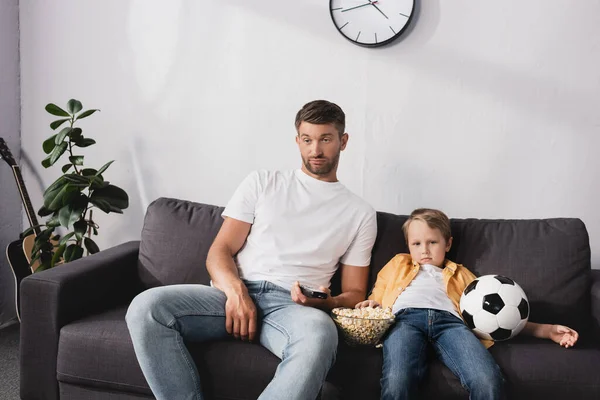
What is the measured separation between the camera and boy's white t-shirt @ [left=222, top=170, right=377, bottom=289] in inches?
75.4

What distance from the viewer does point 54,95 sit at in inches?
113

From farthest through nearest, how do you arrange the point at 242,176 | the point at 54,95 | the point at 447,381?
the point at 54,95, the point at 242,176, the point at 447,381

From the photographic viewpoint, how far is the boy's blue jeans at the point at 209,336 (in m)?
1.51

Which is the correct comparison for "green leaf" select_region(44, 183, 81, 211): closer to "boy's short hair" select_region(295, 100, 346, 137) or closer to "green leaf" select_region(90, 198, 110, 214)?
"green leaf" select_region(90, 198, 110, 214)

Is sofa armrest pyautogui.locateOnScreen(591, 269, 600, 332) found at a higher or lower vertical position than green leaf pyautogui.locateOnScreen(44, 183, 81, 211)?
lower

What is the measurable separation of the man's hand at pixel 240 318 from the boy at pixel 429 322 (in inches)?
14.8

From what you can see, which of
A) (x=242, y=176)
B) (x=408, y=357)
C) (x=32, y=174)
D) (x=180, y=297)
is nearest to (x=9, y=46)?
(x=32, y=174)

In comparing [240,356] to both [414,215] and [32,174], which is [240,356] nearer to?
[414,215]

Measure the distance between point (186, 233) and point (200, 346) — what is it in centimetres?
58

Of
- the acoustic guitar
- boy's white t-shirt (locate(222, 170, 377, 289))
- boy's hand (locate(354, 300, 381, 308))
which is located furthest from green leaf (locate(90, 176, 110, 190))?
boy's hand (locate(354, 300, 381, 308))

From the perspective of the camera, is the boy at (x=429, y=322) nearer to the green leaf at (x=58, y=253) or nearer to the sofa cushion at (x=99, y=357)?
the sofa cushion at (x=99, y=357)

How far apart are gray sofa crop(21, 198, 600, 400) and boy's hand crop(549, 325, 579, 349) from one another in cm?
3

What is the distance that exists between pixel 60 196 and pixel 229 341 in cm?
112

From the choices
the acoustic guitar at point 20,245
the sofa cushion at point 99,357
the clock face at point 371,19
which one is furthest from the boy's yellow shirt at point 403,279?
the acoustic guitar at point 20,245
